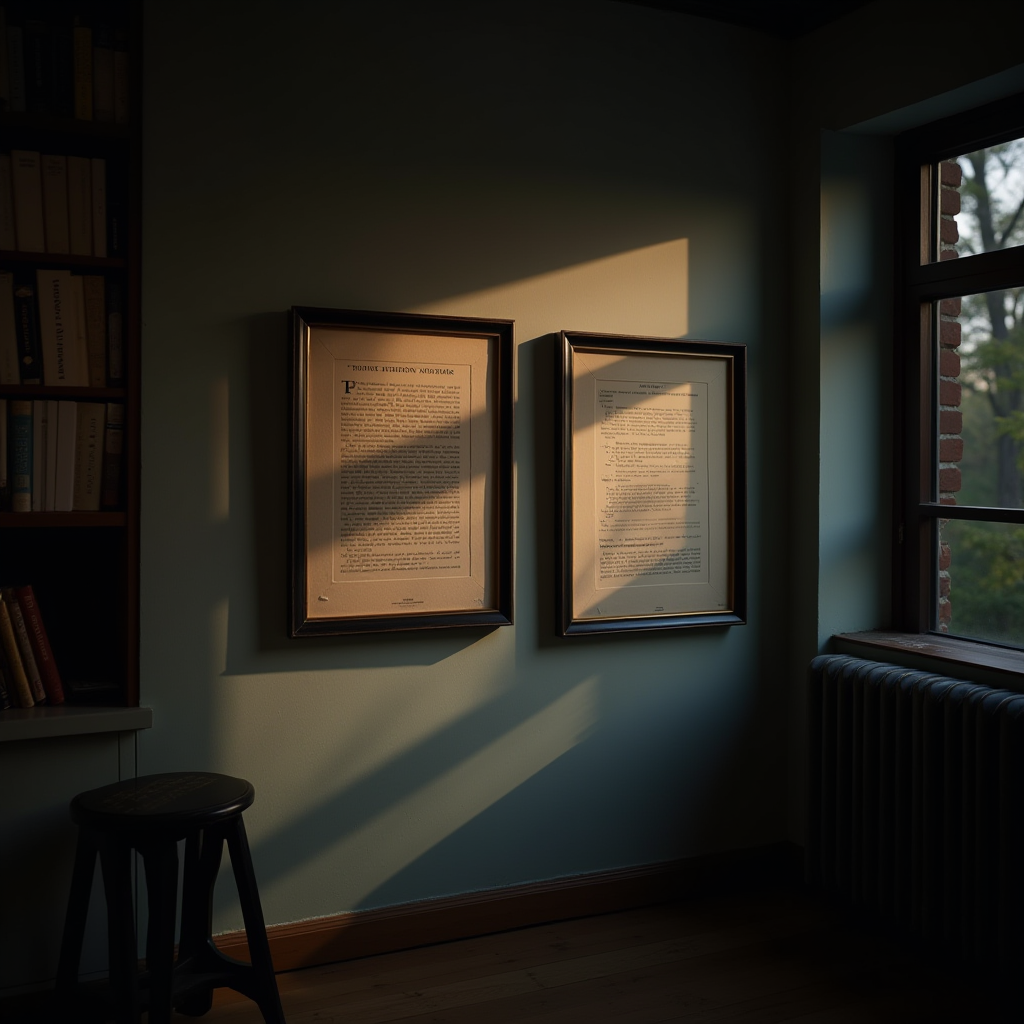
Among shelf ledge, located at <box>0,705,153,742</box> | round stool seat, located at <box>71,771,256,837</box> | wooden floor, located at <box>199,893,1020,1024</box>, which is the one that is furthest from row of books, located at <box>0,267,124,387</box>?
wooden floor, located at <box>199,893,1020,1024</box>

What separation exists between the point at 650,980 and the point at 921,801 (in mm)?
853

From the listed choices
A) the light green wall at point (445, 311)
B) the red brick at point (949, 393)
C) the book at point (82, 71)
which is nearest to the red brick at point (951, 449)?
the red brick at point (949, 393)

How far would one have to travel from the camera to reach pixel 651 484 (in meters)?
2.95

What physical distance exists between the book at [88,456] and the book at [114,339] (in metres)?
0.08

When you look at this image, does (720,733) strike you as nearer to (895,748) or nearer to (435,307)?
(895,748)

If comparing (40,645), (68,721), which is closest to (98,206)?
(40,645)

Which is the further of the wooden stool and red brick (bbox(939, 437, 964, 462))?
red brick (bbox(939, 437, 964, 462))

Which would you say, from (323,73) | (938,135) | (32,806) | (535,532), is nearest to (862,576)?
(535,532)

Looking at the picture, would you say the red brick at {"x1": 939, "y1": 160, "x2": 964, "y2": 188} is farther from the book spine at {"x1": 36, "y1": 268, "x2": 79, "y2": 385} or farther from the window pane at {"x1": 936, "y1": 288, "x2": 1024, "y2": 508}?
the book spine at {"x1": 36, "y1": 268, "x2": 79, "y2": 385}

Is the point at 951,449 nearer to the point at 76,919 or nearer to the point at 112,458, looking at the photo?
the point at 112,458

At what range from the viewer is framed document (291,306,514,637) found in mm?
2529

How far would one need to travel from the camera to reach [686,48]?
2.99 metres

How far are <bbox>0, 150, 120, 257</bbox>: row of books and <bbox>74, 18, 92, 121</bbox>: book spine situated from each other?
0.36 feet

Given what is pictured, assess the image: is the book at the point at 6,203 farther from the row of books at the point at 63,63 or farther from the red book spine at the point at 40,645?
the red book spine at the point at 40,645
